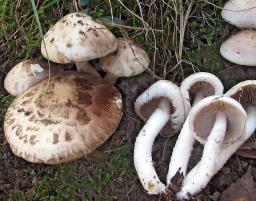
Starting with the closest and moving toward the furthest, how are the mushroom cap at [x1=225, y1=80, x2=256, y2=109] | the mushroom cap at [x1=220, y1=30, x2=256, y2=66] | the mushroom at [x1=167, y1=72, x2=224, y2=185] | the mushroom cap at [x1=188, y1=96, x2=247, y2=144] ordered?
the mushroom cap at [x1=188, y1=96, x2=247, y2=144] → the mushroom cap at [x1=225, y1=80, x2=256, y2=109] → the mushroom at [x1=167, y1=72, x2=224, y2=185] → the mushroom cap at [x1=220, y1=30, x2=256, y2=66]

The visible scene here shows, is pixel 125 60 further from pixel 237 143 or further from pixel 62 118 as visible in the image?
pixel 237 143

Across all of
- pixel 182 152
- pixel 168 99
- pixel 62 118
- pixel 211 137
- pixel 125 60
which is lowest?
pixel 182 152

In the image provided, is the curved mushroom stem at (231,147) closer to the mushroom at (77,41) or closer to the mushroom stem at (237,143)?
the mushroom stem at (237,143)

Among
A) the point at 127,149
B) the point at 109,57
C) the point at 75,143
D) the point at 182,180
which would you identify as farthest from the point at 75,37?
the point at 182,180

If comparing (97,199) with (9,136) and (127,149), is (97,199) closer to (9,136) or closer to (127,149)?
(127,149)

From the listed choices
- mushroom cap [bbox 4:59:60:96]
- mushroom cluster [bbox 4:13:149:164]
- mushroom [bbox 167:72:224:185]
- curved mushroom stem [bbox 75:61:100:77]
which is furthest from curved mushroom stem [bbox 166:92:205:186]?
mushroom cap [bbox 4:59:60:96]

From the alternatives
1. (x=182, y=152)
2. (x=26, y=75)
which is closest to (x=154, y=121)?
(x=182, y=152)

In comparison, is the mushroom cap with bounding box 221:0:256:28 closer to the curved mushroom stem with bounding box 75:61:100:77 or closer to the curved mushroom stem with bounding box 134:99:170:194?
the curved mushroom stem with bounding box 134:99:170:194
